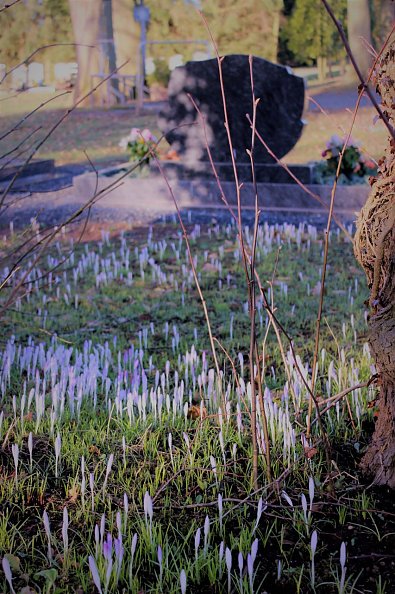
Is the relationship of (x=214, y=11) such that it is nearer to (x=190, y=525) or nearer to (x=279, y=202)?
(x=279, y=202)

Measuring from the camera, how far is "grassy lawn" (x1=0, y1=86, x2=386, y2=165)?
19.3 m

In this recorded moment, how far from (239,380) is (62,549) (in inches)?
46.5

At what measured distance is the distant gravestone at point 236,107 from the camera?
12273mm

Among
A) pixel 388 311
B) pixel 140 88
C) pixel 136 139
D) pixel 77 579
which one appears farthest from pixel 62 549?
pixel 140 88

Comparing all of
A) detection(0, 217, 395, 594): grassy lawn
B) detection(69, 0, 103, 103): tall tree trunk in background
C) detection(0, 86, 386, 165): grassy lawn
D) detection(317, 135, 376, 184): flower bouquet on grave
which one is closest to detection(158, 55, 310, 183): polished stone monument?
detection(317, 135, 376, 184): flower bouquet on grave

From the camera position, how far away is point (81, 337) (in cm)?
602

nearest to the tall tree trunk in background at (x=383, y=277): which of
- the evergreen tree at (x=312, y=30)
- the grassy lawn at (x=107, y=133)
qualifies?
the grassy lawn at (x=107, y=133)

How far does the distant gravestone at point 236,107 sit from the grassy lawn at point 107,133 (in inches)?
159

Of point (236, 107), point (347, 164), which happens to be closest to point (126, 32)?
point (236, 107)

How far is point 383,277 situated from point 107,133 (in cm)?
2129

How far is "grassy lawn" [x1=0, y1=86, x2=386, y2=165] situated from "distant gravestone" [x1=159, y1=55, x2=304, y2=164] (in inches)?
159

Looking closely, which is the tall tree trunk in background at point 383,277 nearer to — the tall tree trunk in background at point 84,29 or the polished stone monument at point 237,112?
the polished stone monument at point 237,112

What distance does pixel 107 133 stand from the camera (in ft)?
78.3

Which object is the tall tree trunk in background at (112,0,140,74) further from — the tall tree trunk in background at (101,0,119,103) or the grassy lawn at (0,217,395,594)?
the grassy lawn at (0,217,395,594)
